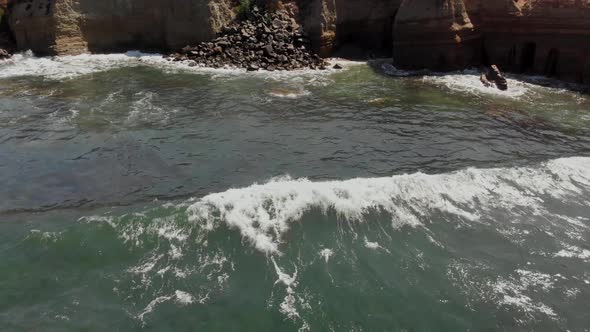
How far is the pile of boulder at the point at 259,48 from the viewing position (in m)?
25.8

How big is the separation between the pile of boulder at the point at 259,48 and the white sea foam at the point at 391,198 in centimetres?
1399

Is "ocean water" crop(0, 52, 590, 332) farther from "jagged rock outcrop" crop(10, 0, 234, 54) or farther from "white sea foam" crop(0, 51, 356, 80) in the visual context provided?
"jagged rock outcrop" crop(10, 0, 234, 54)

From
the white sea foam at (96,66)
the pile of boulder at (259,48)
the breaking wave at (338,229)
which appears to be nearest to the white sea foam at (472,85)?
the white sea foam at (96,66)

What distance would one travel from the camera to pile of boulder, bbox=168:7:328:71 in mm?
25812

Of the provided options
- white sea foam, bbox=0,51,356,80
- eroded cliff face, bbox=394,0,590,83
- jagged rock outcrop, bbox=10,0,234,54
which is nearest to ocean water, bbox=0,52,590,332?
eroded cliff face, bbox=394,0,590,83

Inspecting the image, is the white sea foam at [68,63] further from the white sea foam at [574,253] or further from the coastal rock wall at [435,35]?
the white sea foam at [574,253]

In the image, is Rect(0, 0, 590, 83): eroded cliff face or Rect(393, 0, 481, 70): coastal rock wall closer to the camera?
Rect(0, 0, 590, 83): eroded cliff face

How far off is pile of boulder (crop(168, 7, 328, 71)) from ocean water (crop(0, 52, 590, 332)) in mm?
6068

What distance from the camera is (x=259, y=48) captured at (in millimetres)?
26484

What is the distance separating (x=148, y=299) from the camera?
341 inches

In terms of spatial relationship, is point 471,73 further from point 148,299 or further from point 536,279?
point 148,299

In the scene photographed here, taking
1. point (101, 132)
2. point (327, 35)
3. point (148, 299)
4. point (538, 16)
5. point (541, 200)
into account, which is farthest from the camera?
point (327, 35)

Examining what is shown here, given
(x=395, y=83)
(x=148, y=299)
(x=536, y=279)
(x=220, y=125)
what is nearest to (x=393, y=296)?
(x=536, y=279)

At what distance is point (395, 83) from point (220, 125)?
9.58 meters
